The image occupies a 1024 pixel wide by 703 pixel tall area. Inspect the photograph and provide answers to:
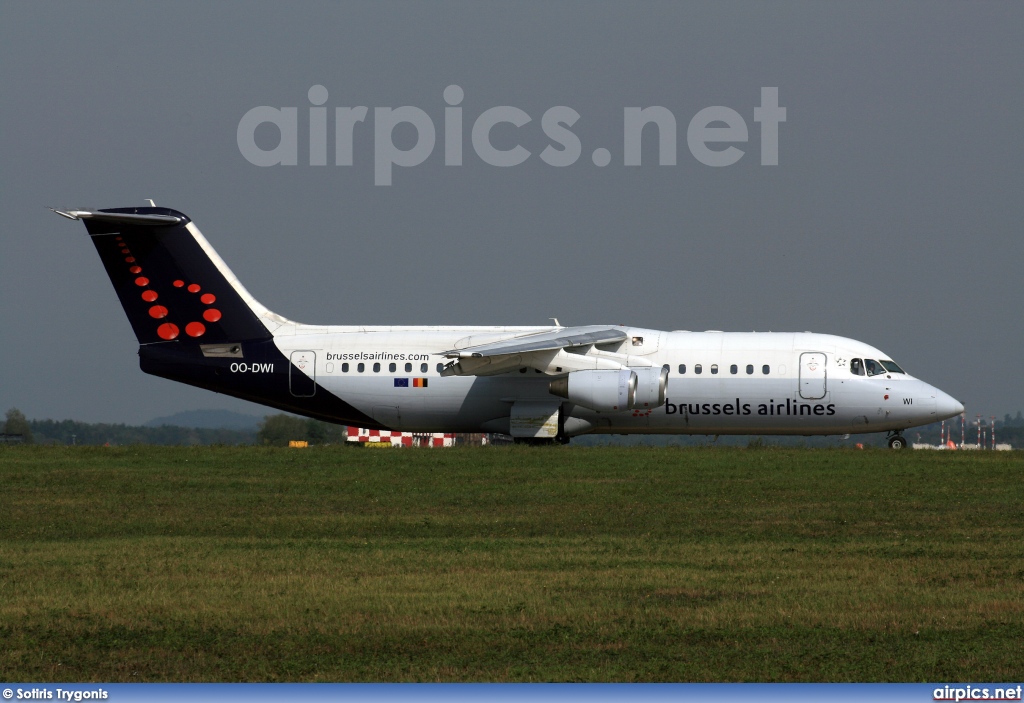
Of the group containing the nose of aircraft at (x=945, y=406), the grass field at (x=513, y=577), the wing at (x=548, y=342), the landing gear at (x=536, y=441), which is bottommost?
the grass field at (x=513, y=577)

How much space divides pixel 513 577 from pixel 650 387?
20.0 metres

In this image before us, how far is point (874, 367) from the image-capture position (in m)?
35.1

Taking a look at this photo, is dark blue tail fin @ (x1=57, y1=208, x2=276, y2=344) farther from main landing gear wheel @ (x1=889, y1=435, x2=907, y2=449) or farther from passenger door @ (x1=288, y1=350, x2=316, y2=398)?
main landing gear wheel @ (x1=889, y1=435, x2=907, y2=449)

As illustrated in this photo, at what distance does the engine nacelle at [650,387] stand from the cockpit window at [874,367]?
561cm

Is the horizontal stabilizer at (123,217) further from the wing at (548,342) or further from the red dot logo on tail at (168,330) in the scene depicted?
the wing at (548,342)

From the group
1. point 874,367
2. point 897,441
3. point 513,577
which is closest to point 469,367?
point 874,367

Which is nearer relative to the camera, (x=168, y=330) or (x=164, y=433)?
(x=168, y=330)

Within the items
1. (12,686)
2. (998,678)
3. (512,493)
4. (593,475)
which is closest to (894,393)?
(593,475)

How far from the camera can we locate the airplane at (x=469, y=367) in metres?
34.7

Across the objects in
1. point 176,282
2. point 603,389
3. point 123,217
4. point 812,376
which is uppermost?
point 123,217

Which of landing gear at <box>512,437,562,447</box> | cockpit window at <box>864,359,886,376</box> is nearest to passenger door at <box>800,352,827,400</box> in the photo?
cockpit window at <box>864,359,886,376</box>

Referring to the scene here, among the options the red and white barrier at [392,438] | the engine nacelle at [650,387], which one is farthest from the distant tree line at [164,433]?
the engine nacelle at [650,387]

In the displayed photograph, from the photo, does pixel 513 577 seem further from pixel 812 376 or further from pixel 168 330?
pixel 168 330

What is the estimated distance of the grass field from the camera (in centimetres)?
1041
